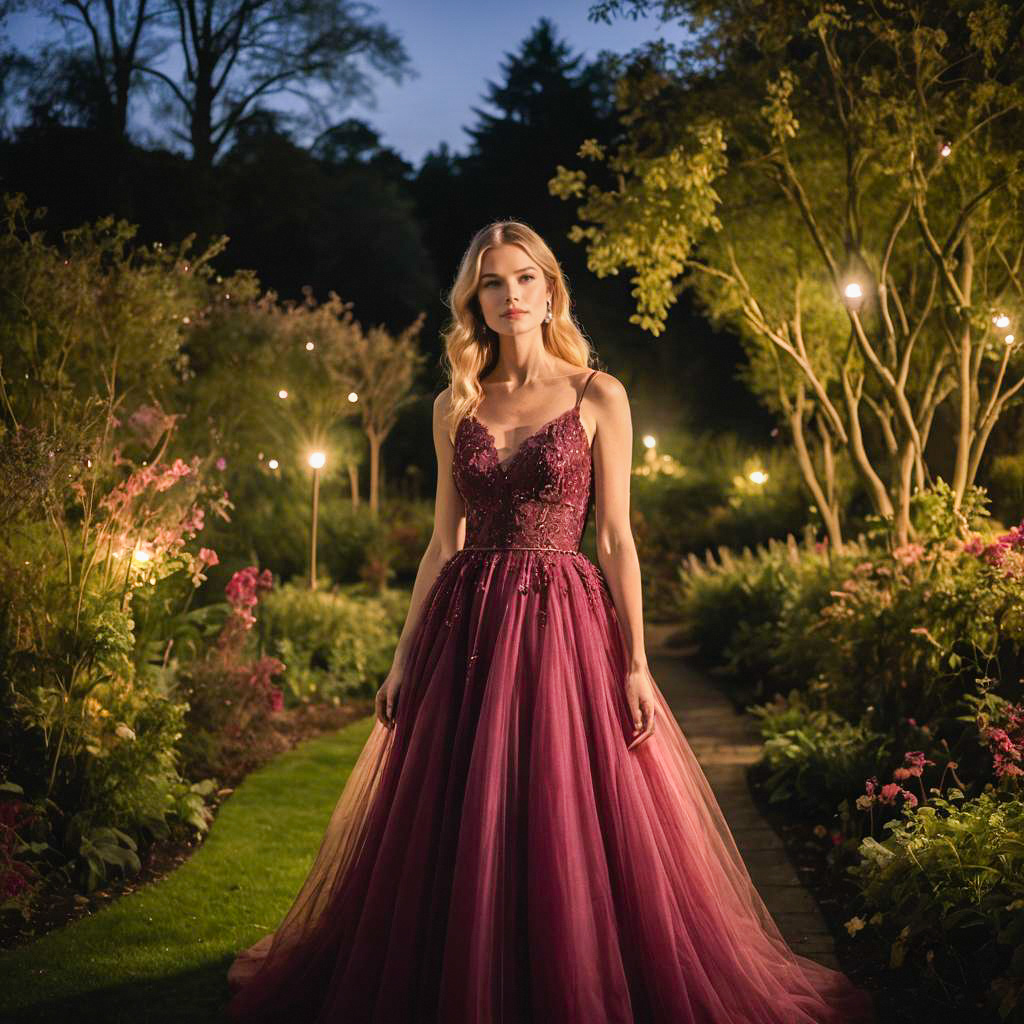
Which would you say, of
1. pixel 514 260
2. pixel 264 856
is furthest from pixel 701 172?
pixel 264 856

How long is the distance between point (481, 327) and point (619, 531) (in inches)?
32.8

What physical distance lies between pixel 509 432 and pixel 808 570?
6.19 metres

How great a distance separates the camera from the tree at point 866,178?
710cm

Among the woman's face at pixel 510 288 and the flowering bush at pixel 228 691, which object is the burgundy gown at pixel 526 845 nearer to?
the woman's face at pixel 510 288

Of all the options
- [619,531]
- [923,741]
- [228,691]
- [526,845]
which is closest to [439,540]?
[619,531]

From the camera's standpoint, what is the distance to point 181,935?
13.5ft

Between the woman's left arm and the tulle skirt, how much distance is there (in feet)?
0.16

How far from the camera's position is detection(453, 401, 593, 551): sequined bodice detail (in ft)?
10.3

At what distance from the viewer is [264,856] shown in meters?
5.14

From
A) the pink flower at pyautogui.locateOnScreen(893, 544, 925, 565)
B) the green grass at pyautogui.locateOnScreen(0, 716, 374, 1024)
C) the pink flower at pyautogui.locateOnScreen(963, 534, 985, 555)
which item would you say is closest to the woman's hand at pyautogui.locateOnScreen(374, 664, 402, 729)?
the green grass at pyautogui.locateOnScreen(0, 716, 374, 1024)

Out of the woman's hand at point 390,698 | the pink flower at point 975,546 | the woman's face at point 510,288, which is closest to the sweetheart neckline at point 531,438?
the woman's face at point 510,288

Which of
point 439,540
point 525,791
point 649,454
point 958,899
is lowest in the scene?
point 958,899

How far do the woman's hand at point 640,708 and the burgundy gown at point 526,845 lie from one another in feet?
0.12

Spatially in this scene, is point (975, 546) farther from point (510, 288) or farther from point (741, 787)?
point (510, 288)
